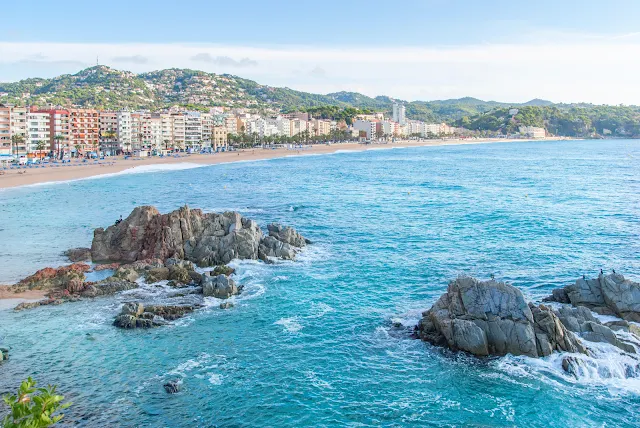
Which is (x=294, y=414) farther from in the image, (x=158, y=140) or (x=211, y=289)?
(x=158, y=140)

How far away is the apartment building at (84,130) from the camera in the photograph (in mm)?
121875

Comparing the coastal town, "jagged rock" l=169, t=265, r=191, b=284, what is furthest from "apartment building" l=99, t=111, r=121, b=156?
"jagged rock" l=169, t=265, r=191, b=284

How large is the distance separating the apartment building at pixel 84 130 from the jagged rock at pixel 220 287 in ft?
344

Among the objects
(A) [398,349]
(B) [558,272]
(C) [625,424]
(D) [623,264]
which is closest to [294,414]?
(A) [398,349]

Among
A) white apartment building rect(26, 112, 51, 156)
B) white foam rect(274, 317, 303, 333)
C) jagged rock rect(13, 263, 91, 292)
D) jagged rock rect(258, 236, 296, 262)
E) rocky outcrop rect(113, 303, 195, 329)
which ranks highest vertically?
white apartment building rect(26, 112, 51, 156)

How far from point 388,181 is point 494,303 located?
5861 centimetres

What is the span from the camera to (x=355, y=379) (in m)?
17.7

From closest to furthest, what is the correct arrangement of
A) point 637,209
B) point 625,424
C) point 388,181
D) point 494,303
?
point 625,424
point 494,303
point 637,209
point 388,181

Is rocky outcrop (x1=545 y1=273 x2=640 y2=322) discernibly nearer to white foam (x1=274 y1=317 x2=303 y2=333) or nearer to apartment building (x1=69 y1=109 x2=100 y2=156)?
white foam (x1=274 y1=317 x2=303 y2=333)

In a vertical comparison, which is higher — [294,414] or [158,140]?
[158,140]

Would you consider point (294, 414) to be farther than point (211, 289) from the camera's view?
No

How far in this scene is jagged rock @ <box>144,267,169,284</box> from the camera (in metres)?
27.9

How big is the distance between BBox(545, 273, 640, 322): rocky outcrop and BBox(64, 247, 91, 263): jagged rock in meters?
25.6

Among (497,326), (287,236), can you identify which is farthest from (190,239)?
(497,326)
